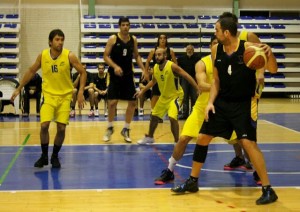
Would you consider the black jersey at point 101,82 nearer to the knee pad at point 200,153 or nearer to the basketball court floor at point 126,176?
the basketball court floor at point 126,176

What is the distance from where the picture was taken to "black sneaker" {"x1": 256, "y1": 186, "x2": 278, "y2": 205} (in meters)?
5.52

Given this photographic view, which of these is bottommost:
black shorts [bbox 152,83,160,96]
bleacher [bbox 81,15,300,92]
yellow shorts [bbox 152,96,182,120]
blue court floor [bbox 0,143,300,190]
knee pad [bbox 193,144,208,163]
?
blue court floor [bbox 0,143,300,190]

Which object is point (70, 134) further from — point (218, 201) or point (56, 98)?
point (218, 201)

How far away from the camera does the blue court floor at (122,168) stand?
6.57 metres

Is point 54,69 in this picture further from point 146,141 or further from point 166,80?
point 146,141

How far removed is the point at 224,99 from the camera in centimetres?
582

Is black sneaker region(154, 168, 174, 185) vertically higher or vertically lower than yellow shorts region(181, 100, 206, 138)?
lower

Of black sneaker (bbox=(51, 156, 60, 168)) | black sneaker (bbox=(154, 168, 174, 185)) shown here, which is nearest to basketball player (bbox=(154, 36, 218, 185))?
black sneaker (bbox=(154, 168, 174, 185))

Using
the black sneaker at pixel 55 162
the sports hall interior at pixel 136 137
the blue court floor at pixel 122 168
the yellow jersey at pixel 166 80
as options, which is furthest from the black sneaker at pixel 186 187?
the yellow jersey at pixel 166 80

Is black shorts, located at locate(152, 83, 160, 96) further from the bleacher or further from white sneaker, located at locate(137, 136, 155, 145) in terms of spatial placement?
the bleacher

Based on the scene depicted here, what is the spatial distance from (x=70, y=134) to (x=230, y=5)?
12950mm

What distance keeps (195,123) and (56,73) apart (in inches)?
86.6

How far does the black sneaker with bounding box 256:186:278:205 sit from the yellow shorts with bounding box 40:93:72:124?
3.13 metres

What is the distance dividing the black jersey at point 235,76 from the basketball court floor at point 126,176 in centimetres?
113
